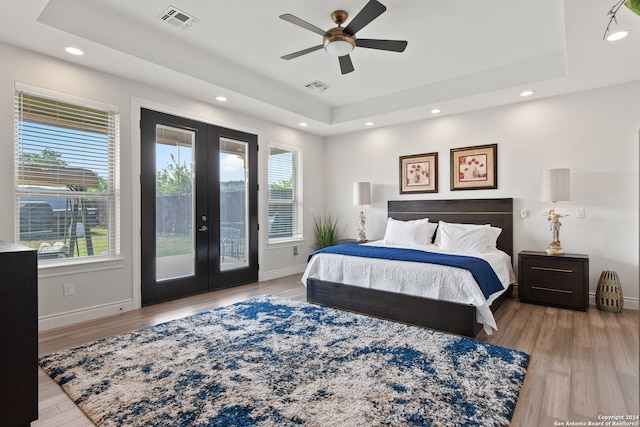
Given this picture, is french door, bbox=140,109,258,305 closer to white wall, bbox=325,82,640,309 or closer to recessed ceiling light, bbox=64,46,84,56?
recessed ceiling light, bbox=64,46,84,56

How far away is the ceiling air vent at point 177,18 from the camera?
10.2 feet

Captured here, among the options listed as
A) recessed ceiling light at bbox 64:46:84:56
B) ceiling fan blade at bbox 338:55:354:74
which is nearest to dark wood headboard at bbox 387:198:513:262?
ceiling fan blade at bbox 338:55:354:74

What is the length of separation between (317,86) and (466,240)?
287 centimetres

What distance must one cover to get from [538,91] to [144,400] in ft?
A: 16.6

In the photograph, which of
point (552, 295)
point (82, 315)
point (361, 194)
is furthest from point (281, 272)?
point (552, 295)

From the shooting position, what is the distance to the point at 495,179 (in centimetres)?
484

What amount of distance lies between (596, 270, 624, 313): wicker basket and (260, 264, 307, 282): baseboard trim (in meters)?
4.17

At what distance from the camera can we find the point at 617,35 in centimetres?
290

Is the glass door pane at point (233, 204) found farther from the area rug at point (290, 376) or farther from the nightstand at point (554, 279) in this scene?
the nightstand at point (554, 279)

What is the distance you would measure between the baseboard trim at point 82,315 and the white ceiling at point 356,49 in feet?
8.18

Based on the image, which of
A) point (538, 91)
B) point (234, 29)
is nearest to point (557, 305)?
point (538, 91)

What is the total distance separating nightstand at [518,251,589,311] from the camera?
384 centimetres

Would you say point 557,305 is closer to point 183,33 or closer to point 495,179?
point 495,179

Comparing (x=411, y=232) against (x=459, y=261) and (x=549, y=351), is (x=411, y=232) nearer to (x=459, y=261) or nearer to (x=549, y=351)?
(x=459, y=261)
